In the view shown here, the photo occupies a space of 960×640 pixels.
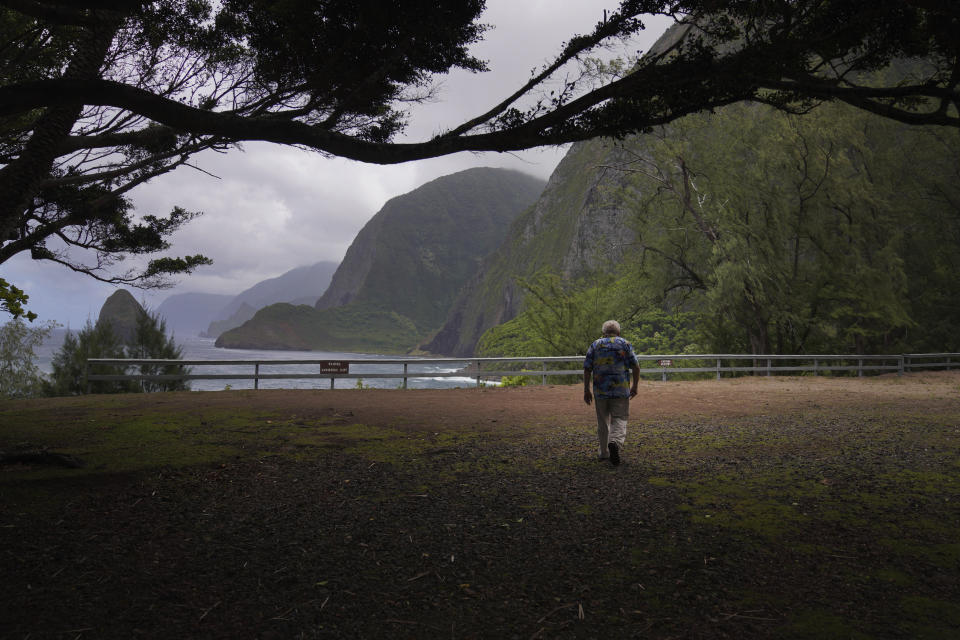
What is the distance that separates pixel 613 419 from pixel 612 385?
17.8 inches

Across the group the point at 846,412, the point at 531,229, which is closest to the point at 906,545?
the point at 846,412

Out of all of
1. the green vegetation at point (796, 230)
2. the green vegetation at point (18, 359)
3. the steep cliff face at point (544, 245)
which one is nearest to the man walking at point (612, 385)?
the green vegetation at point (796, 230)

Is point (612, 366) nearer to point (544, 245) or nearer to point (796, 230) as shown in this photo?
point (796, 230)

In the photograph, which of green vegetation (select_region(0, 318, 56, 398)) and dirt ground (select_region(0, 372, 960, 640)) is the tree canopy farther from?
green vegetation (select_region(0, 318, 56, 398))

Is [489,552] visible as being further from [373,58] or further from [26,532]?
[373,58]

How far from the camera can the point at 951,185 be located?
26562mm

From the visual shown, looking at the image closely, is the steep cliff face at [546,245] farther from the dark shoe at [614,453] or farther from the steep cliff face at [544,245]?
the dark shoe at [614,453]

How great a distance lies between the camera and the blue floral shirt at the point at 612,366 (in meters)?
7.08

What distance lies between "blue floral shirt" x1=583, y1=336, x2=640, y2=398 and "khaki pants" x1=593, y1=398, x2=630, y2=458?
0.11 meters

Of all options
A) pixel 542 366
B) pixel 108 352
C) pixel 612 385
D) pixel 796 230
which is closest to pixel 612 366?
pixel 612 385

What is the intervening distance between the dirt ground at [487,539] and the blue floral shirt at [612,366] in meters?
0.95

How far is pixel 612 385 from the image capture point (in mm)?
7086

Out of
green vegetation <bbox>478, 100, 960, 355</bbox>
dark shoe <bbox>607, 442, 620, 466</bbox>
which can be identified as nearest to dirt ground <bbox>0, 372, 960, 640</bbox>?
dark shoe <bbox>607, 442, 620, 466</bbox>

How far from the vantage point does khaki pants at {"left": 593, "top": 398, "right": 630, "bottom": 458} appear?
7086mm
